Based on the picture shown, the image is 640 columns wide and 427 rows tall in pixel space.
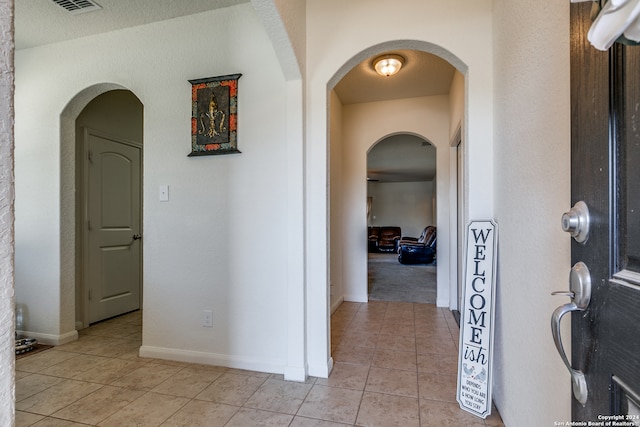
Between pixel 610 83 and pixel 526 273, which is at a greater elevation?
pixel 610 83

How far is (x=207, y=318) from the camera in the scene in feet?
7.42

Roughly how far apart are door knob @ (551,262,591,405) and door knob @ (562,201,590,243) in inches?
2.2

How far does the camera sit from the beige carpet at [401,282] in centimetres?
423

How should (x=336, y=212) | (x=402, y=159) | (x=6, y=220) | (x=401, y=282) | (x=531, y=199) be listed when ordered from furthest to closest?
(x=402, y=159) < (x=401, y=282) < (x=336, y=212) < (x=531, y=199) < (x=6, y=220)

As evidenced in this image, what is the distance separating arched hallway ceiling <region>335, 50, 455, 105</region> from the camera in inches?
114

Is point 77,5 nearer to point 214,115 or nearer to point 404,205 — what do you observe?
point 214,115

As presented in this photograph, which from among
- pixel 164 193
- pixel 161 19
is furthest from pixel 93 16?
pixel 164 193

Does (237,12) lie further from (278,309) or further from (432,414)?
(432,414)

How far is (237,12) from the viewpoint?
7.26 feet

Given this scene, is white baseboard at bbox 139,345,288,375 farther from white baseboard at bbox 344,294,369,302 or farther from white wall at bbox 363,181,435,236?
white wall at bbox 363,181,435,236

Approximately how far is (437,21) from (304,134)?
1.08m

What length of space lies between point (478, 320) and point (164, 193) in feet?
7.63

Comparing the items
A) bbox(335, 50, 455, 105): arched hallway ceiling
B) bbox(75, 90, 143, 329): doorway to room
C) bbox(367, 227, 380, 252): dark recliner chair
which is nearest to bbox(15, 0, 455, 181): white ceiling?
bbox(335, 50, 455, 105): arched hallway ceiling

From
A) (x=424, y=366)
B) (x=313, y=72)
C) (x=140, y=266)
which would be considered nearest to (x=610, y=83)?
(x=313, y=72)
